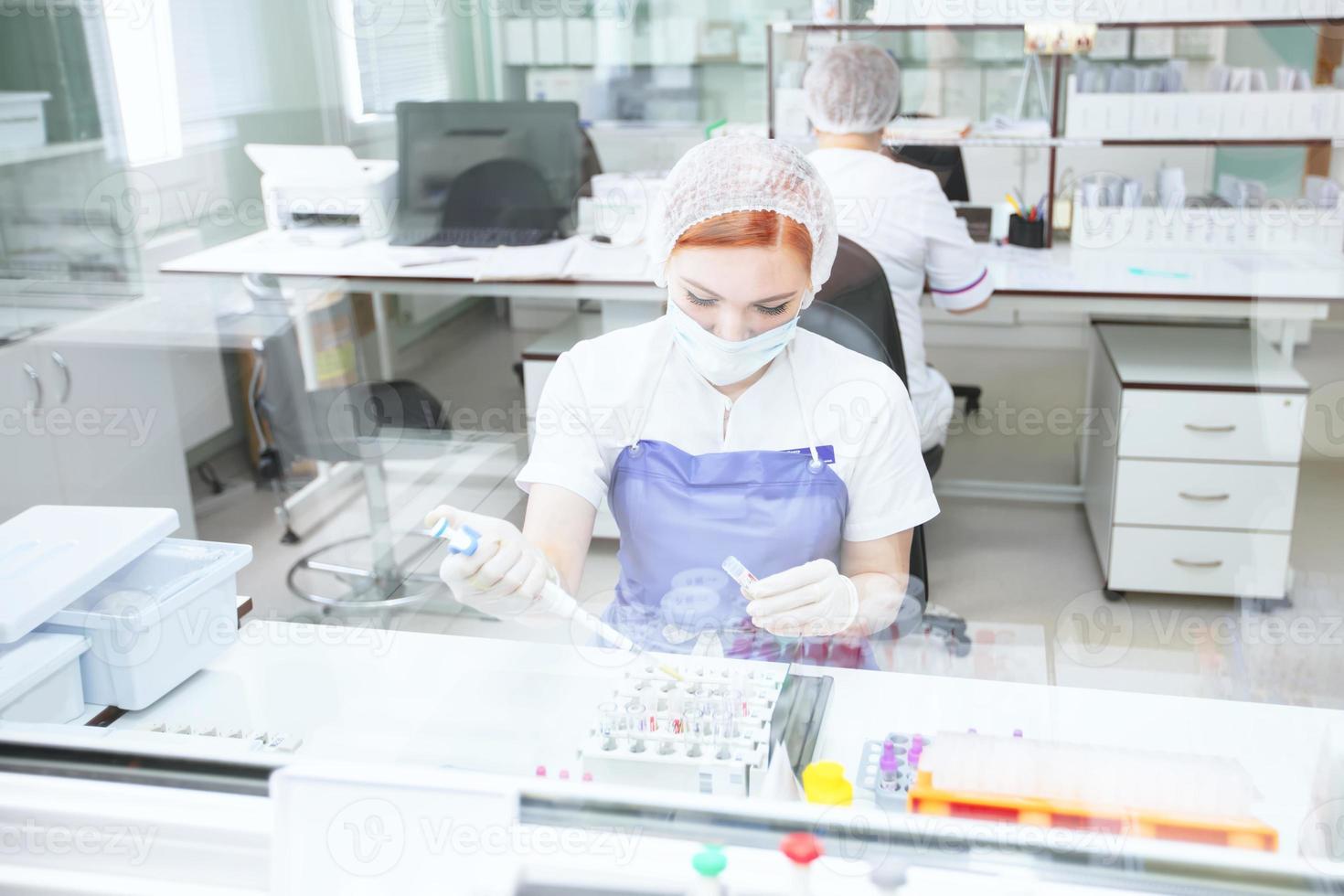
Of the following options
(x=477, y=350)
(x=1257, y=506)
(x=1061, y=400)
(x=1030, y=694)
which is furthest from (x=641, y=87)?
(x=1030, y=694)

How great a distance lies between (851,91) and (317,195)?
119 cm

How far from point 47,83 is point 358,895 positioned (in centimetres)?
222

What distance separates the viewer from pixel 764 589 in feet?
3.41

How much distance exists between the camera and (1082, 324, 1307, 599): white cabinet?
2234 millimetres

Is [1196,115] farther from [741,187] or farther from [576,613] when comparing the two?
[576,613]

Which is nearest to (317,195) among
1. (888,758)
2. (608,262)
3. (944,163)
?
(608,262)

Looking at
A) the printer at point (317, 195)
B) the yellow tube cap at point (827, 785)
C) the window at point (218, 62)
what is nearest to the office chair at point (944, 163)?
the printer at point (317, 195)

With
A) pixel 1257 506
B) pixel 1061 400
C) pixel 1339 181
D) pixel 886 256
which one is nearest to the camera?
pixel 886 256

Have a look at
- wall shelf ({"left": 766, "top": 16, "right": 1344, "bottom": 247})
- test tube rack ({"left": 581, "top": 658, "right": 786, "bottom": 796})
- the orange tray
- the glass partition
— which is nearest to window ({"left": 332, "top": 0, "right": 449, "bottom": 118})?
the glass partition

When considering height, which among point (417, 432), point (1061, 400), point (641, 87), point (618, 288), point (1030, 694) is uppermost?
point (641, 87)

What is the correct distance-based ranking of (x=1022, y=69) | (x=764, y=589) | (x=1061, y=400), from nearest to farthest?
(x=764, y=589) → (x=1022, y=69) → (x=1061, y=400)

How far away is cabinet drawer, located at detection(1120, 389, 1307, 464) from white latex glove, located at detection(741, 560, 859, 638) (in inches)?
58.0

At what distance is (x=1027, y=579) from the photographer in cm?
231

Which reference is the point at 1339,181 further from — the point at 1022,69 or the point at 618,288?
the point at 618,288
